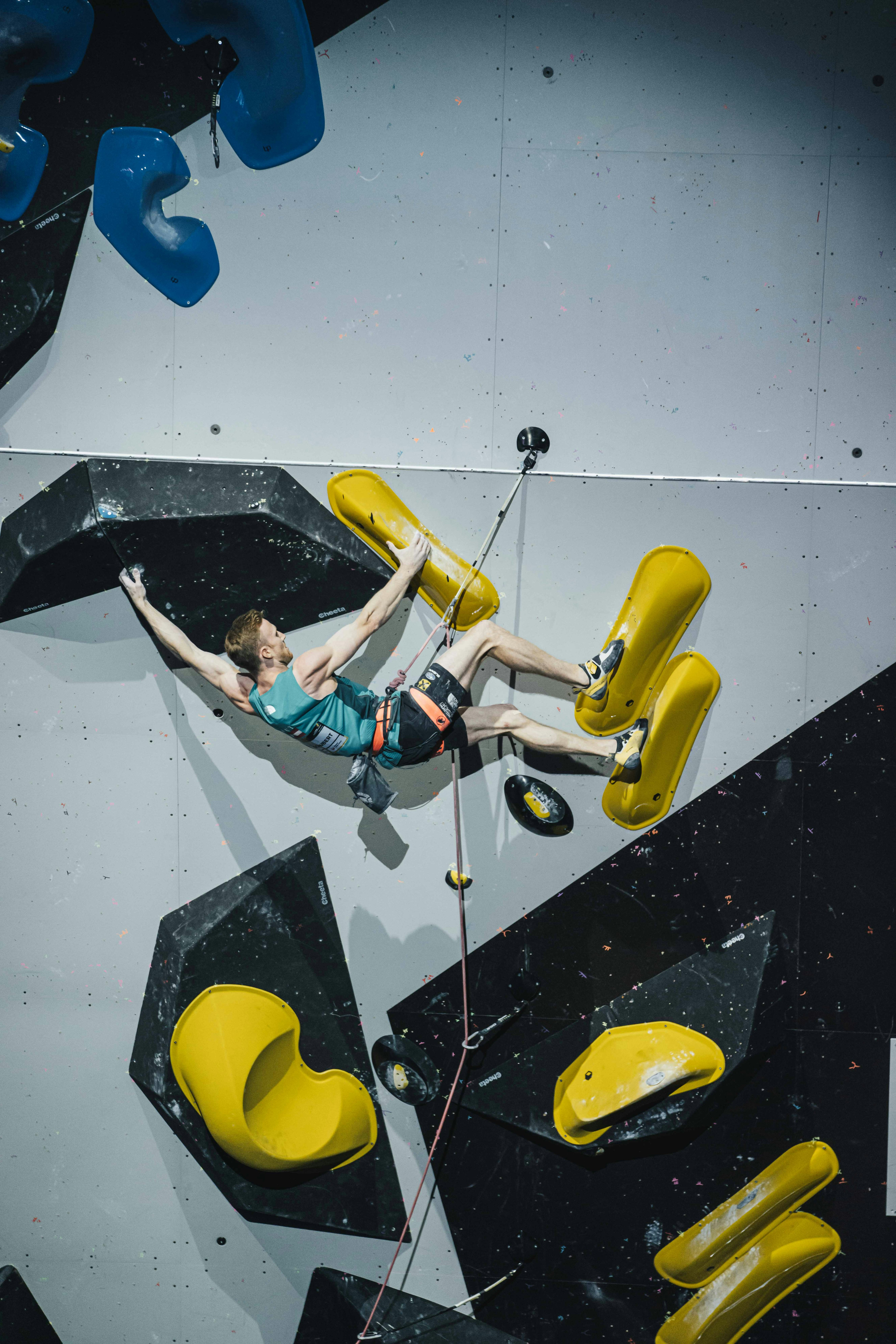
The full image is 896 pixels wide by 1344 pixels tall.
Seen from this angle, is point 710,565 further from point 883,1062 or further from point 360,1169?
point 360,1169

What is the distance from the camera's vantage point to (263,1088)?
241 cm

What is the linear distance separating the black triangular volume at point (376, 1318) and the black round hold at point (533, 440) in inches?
107

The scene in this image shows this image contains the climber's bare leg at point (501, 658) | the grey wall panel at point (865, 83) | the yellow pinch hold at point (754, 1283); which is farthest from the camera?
the yellow pinch hold at point (754, 1283)

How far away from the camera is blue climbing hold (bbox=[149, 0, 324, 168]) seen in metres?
2.30

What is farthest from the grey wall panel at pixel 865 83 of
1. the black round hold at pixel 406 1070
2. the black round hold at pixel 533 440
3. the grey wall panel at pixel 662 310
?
the black round hold at pixel 406 1070

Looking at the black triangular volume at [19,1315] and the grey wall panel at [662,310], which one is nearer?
the grey wall panel at [662,310]

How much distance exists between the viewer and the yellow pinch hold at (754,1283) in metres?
2.48

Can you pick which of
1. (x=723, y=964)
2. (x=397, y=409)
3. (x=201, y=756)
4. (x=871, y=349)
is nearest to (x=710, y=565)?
(x=871, y=349)

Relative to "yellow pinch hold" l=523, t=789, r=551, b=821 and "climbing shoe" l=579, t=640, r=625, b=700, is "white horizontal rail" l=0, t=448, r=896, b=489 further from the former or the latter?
"yellow pinch hold" l=523, t=789, r=551, b=821

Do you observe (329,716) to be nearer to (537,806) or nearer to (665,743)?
(537,806)

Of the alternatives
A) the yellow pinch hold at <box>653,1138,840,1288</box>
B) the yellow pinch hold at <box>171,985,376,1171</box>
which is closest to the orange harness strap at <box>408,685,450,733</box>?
the yellow pinch hold at <box>171,985,376,1171</box>

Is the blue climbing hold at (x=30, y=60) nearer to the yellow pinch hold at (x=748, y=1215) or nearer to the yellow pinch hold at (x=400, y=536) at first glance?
the yellow pinch hold at (x=400, y=536)

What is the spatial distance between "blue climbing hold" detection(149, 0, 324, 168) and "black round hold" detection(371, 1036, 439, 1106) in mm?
2761

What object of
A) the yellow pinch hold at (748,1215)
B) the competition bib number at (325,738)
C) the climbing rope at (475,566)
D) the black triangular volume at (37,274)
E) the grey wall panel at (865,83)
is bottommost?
the yellow pinch hold at (748,1215)
